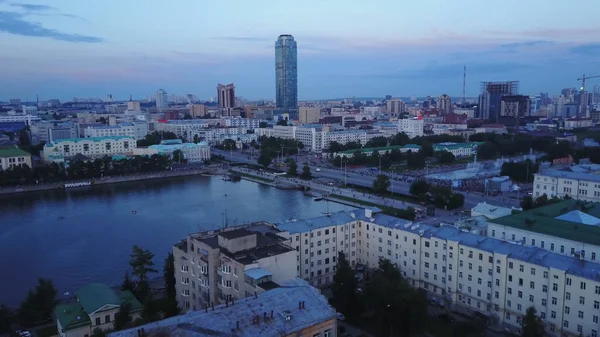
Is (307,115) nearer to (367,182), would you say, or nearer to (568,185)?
(367,182)

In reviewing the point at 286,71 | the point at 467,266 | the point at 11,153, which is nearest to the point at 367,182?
the point at 467,266

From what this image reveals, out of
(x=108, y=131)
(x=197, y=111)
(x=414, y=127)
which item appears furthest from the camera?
(x=197, y=111)

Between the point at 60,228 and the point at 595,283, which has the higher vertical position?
the point at 595,283

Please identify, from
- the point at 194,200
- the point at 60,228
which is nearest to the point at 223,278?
the point at 60,228

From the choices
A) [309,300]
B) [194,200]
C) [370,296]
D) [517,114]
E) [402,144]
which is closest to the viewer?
[309,300]

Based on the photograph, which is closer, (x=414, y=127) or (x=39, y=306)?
(x=39, y=306)

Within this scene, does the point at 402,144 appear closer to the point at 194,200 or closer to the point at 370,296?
the point at 194,200
